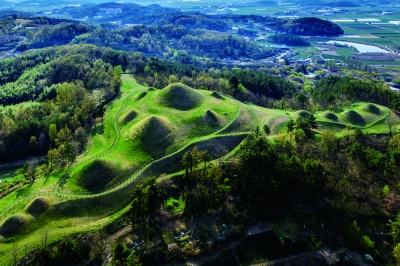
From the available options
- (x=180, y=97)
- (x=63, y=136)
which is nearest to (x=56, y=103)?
(x=63, y=136)

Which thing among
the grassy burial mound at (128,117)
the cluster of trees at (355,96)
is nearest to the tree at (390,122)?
the cluster of trees at (355,96)

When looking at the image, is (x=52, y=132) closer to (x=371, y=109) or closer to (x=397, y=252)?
(x=397, y=252)

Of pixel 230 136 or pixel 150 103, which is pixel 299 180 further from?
pixel 150 103

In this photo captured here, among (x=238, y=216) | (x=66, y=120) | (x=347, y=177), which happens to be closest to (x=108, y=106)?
(x=66, y=120)

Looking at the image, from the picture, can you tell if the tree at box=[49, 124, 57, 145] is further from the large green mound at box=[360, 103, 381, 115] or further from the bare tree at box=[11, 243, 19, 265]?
the large green mound at box=[360, 103, 381, 115]

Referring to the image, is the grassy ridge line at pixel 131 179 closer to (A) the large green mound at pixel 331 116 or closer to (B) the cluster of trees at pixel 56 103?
(B) the cluster of trees at pixel 56 103

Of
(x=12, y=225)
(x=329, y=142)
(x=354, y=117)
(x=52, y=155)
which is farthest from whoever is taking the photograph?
(x=354, y=117)
